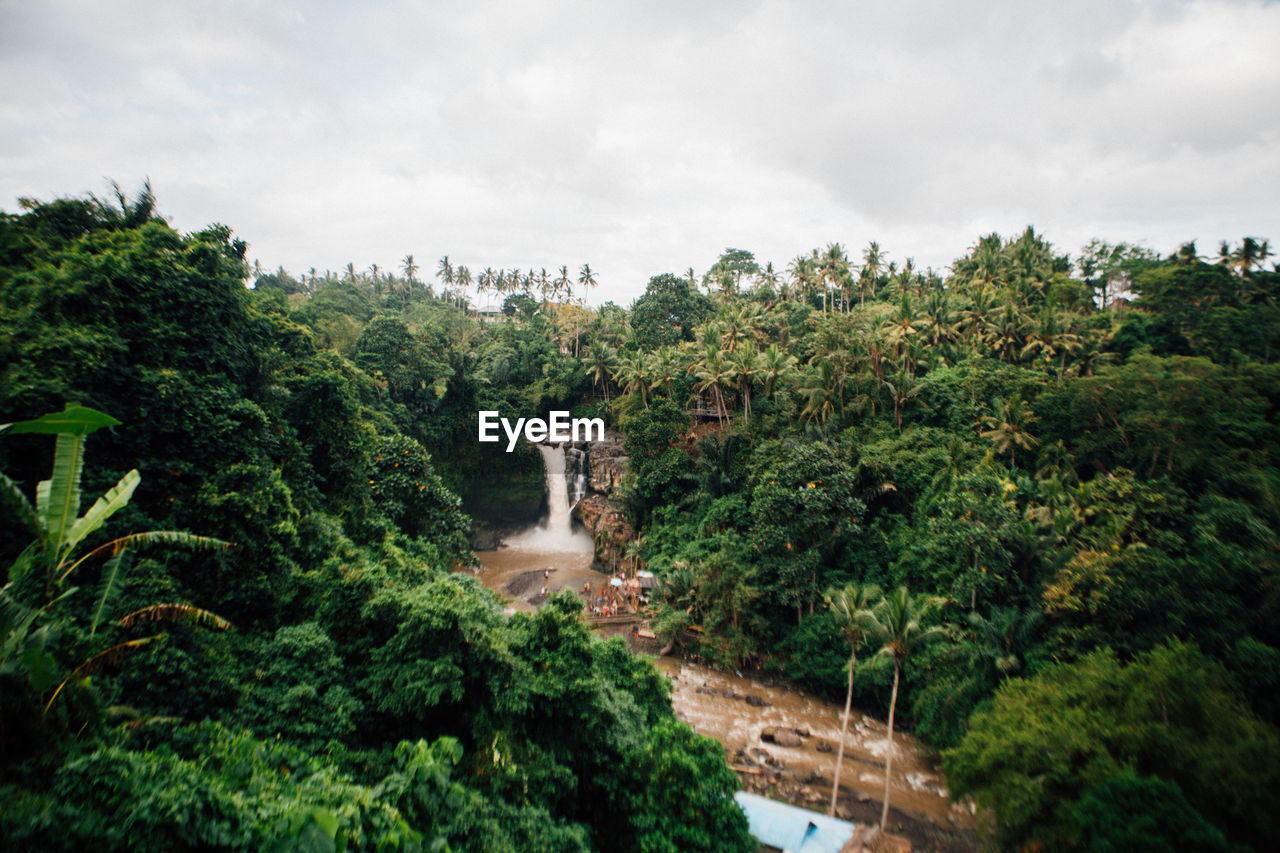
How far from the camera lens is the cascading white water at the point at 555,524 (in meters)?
39.7

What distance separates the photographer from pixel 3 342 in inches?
382

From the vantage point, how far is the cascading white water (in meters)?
39.7

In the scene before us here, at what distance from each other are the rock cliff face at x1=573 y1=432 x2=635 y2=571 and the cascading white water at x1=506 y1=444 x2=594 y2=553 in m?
1.13

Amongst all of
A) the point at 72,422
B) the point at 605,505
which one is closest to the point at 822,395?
the point at 605,505

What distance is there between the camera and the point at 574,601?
12.6 metres

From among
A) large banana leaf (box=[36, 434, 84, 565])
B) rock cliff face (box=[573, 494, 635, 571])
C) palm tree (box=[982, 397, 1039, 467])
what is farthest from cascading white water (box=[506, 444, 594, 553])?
large banana leaf (box=[36, 434, 84, 565])

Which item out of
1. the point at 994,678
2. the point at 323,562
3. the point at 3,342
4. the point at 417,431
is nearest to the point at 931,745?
the point at 994,678

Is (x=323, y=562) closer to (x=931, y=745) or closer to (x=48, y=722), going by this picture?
(x=48, y=722)

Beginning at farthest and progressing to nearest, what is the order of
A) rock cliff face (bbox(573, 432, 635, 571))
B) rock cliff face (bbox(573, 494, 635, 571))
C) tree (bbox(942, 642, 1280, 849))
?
1. rock cliff face (bbox(573, 432, 635, 571))
2. rock cliff face (bbox(573, 494, 635, 571))
3. tree (bbox(942, 642, 1280, 849))

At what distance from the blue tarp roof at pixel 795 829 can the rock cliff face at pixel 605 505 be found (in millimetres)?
20872

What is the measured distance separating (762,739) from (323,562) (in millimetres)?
15223

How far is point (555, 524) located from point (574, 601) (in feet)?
96.2

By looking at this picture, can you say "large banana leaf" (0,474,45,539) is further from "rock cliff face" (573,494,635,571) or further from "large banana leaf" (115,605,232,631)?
"rock cliff face" (573,494,635,571)

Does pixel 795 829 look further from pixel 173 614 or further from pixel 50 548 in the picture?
pixel 50 548
